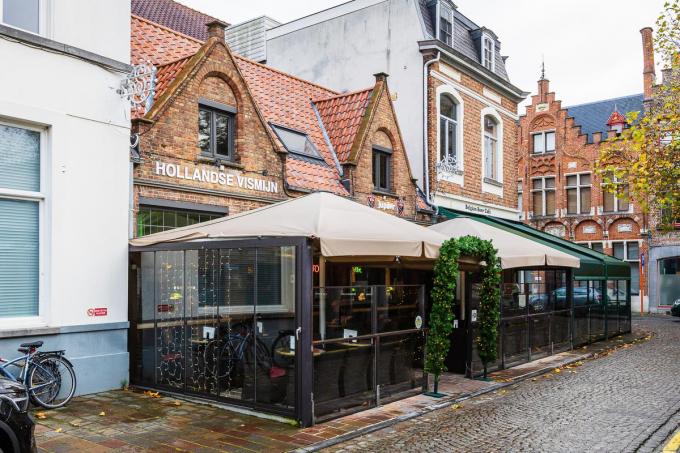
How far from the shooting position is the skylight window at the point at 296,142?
15.1 m

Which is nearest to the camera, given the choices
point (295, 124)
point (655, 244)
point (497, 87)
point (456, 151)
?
point (295, 124)

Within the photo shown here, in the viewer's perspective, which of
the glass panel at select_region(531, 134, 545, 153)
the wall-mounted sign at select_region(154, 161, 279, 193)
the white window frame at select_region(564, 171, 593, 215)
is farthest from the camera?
the glass panel at select_region(531, 134, 545, 153)

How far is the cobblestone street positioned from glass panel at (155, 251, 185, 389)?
3347 millimetres

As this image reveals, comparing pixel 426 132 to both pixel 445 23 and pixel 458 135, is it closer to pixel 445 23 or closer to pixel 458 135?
pixel 458 135

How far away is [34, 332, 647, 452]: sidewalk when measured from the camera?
22.5 ft

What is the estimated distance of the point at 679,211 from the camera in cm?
1673

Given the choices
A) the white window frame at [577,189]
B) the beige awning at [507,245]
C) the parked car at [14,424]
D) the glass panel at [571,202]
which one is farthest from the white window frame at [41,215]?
the glass panel at [571,202]

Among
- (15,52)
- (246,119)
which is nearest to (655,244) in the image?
(246,119)

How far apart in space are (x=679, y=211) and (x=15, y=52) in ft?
51.6

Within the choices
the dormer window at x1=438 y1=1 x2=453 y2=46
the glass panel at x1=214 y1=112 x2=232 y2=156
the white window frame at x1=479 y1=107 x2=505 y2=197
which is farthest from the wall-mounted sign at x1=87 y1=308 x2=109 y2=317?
the white window frame at x1=479 y1=107 x2=505 y2=197

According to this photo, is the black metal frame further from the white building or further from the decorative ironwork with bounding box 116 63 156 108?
the decorative ironwork with bounding box 116 63 156 108

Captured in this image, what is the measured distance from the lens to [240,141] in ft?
41.2

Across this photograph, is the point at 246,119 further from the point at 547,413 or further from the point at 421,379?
the point at 547,413

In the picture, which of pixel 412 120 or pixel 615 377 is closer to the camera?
pixel 615 377
